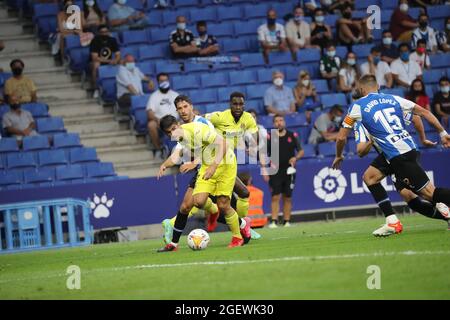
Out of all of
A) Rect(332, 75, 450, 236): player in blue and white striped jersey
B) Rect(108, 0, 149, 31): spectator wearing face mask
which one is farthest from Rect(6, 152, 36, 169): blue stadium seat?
Rect(332, 75, 450, 236): player in blue and white striped jersey

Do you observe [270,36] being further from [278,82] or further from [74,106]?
[74,106]

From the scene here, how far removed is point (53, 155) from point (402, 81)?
30.5 ft

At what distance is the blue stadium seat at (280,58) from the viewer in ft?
86.7

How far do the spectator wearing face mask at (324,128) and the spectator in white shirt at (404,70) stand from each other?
3133 millimetres

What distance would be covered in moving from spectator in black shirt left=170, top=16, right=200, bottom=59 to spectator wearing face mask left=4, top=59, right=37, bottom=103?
12.1 feet

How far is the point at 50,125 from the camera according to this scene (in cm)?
2356

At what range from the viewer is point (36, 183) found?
22.1 meters

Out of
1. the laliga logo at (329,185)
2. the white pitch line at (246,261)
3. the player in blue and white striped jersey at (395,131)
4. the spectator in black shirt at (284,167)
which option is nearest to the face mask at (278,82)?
the spectator in black shirt at (284,167)

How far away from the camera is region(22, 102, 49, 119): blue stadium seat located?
77.7 ft

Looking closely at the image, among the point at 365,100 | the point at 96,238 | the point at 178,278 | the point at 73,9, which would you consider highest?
the point at 73,9

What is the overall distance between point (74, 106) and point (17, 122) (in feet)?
8.36

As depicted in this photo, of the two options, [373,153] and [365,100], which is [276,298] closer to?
[365,100]

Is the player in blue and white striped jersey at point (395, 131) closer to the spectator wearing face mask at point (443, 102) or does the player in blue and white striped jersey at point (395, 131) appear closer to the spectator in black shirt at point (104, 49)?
the spectator wearing face mask at point (443, 102)
